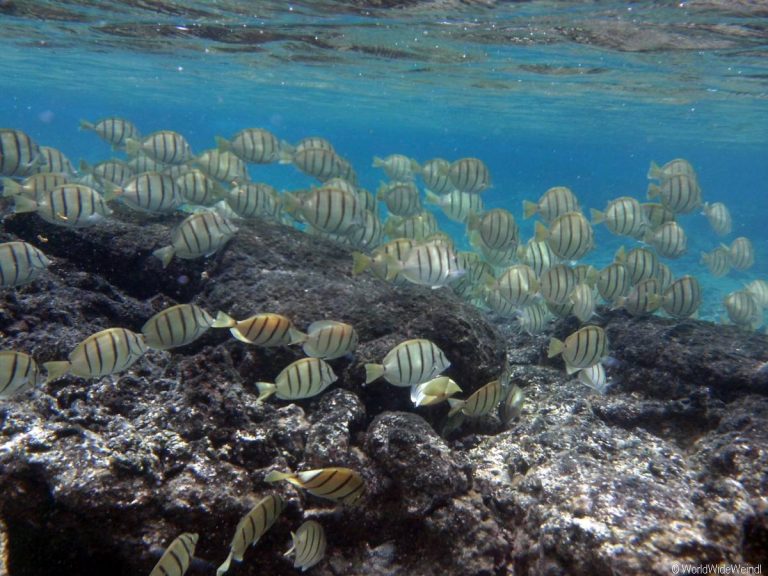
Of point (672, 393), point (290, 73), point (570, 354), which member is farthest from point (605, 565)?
point (290, 73)

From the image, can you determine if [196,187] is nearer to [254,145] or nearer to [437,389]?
[254,145]

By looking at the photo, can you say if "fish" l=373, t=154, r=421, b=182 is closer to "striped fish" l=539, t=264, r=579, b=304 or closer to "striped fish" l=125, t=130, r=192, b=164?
"striped fish" l=125, t=130, r=192, b=164

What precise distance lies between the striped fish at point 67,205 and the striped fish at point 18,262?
95 centimetres

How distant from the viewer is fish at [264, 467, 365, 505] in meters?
3.07

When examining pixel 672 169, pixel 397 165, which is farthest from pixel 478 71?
pixel 672 169

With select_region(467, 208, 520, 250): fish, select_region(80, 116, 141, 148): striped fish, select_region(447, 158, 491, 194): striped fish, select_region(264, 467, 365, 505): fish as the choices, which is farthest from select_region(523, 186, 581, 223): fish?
select_region(80, 116, 141, 148): striped fish

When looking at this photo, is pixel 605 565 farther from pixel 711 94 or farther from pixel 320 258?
pixel 711 94

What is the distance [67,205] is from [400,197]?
490cm

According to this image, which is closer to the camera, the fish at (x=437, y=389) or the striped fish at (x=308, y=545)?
the striped fish at (x=308, y=545)

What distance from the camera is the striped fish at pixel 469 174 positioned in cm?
793

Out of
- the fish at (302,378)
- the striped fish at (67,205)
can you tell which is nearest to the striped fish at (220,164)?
the striped fish at (67,205)

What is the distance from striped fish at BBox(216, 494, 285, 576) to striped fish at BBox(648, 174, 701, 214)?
22.4 ft

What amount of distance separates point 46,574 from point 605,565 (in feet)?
13.0

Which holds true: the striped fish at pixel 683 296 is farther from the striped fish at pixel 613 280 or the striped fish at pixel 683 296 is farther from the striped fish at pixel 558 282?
the striped fish at pixel 558 282
